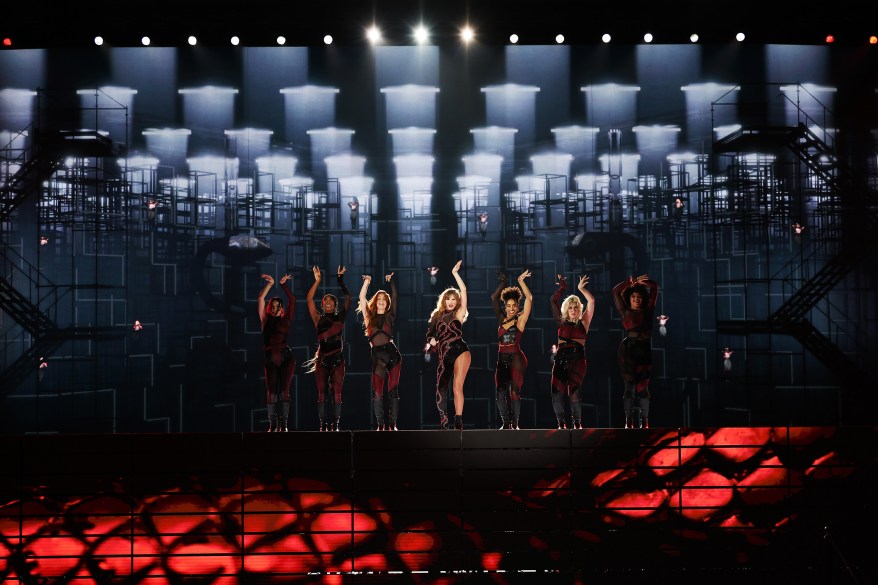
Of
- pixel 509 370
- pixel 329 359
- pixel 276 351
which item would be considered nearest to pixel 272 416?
pixel 276 351

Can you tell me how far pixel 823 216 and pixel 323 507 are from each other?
5875 millimetres

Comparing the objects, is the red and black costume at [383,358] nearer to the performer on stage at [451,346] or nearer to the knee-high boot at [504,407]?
the performer on stage at [451,346]

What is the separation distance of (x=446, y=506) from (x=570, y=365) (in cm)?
178

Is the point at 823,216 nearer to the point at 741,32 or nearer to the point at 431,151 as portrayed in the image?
the point at 741,32

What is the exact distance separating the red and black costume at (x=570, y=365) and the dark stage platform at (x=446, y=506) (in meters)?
0.96

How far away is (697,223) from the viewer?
7.62 meters

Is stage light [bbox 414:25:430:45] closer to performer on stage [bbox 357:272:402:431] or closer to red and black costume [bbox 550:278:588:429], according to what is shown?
performer on stage [bbox 357:272:402:431]

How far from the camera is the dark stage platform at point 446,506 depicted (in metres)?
5.14

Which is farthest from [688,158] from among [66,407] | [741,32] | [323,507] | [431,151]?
[66,407]

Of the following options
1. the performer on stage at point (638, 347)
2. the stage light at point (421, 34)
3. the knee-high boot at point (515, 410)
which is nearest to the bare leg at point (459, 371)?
the knee-high boot at point (515, 410)

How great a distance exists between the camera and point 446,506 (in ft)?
17.3

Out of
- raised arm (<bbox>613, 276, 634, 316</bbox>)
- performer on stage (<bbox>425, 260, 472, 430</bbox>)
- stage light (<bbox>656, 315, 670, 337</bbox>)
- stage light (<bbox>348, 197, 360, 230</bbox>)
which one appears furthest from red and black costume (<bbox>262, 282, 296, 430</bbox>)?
stage light (<bbox>656, 315, 670, 337</bbox>)

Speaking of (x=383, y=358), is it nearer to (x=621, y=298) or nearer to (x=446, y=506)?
(x=446, y=506)

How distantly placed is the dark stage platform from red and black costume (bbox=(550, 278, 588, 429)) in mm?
961
